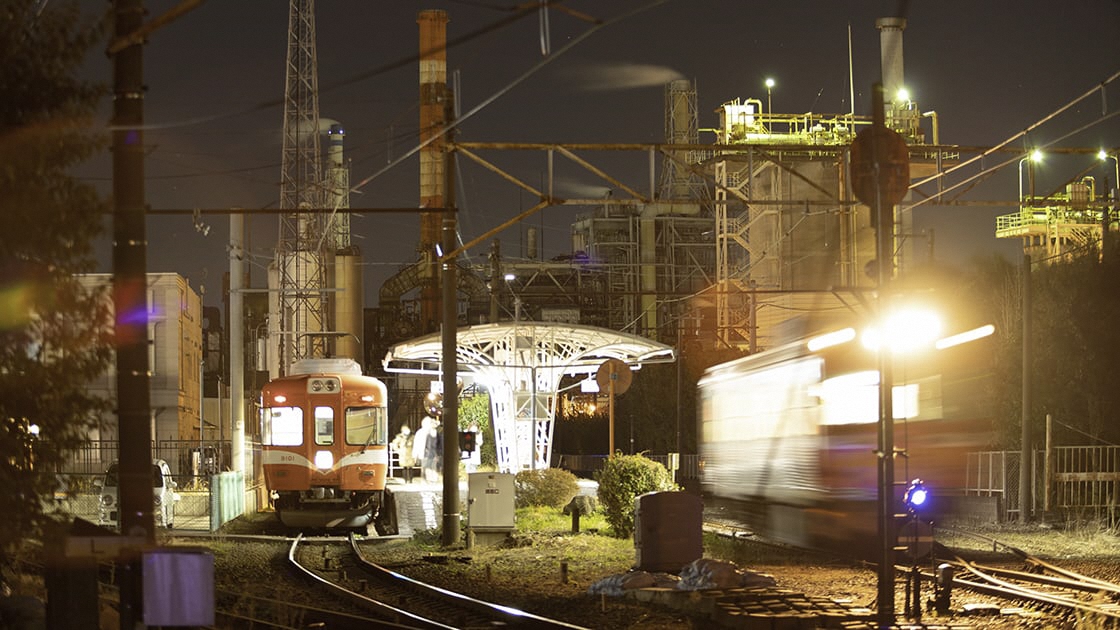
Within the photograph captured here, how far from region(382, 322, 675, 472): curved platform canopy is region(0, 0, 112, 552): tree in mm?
24282

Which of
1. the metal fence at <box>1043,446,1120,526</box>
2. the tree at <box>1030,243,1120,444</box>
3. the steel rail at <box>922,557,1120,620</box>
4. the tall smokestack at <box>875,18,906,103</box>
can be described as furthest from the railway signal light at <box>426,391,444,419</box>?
the tall smokestack at <box>875,18,906,103</box>

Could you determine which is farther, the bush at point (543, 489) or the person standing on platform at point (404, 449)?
the person standing on platform at point (404, 449)

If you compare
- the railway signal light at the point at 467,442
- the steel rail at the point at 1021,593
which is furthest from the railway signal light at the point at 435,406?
the steel rail at the point at 1021,593

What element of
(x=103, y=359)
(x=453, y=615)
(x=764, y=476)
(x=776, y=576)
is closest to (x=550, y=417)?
(x=764, y=476)

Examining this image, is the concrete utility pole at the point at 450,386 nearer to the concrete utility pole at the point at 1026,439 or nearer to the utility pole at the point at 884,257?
the utility pole at the point at 884,257

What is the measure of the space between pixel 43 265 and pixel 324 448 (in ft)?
62.4

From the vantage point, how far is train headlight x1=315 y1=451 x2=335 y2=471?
93.5ft

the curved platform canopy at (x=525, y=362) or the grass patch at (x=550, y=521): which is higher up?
the curved platform canopy at (x=525, y=362)

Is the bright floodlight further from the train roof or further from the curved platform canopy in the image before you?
the curved platform canopy

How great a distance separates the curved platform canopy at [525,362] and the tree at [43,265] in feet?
79.7

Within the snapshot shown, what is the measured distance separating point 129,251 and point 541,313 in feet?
200

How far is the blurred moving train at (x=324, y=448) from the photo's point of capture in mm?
28469

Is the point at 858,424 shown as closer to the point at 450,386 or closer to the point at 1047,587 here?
the point at 1047,587

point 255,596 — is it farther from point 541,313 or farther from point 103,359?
point 541,313
